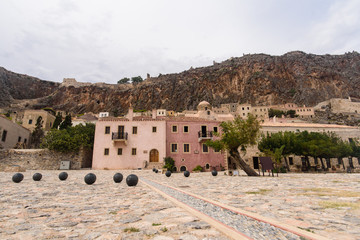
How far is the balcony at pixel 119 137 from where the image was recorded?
2662cm

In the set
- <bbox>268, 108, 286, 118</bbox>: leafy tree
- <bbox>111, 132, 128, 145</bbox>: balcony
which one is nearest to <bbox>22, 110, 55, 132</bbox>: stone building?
<bbox>111, 132, 128, 145</bbox>: balcony

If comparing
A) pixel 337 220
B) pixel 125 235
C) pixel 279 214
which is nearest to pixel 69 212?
pixel 125 235

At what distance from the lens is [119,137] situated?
27125 millimetres

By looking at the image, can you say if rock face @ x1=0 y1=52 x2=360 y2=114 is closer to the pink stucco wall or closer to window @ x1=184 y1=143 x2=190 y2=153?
the pink stucco wall

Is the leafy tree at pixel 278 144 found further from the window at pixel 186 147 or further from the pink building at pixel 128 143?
the pink building at pixel 128 143

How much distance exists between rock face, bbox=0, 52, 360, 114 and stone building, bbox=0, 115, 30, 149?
154 feet

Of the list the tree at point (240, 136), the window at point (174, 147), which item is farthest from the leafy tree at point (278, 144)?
the window at point (174, 147)

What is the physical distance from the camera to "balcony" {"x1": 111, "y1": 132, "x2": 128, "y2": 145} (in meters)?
26.6

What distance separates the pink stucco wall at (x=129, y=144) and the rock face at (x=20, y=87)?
77.5 metres

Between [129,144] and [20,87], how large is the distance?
311ft

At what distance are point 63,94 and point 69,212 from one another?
101 meters

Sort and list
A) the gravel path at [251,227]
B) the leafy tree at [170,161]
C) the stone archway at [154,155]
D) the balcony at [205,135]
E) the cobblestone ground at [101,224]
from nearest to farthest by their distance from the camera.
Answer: the gravel path at [251,227]
the cobblestone ground at [101,224]
the leafy tree at [170,161]
the stone archway at [154,155]
the balcony at [205,135]

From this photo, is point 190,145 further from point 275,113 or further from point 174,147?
point 275,113

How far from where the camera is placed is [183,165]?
2753 cm
